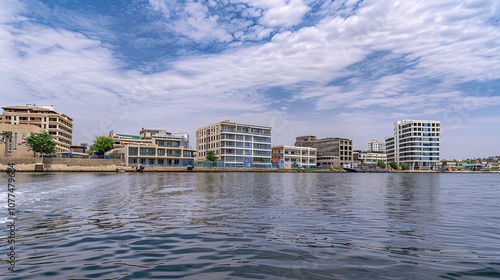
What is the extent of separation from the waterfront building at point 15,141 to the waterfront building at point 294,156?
109773 millimetres

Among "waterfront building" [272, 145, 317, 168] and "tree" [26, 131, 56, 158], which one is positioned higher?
"tree" [26, 131, 56, 158]

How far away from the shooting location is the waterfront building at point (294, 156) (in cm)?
18262

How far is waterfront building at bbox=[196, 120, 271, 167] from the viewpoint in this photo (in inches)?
6270

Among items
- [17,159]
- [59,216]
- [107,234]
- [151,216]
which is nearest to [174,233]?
[107,234]

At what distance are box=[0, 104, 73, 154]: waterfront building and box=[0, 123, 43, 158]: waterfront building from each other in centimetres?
2320

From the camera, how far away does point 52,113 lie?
14262 centimetres

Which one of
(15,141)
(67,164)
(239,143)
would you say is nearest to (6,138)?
(15,141)

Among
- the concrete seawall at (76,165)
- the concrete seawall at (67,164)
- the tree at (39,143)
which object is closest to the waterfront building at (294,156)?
the concrete seawall at (76,165)

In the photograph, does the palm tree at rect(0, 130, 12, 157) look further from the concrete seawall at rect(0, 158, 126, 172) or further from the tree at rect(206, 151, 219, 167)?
the tree at rect(206, 151, 219, 167)

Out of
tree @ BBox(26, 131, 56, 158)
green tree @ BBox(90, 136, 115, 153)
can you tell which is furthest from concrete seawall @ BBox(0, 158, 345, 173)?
green tree @ BBox(90, 136, 115, 153)

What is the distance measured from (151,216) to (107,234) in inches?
182

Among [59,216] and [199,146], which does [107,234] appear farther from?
[199,146]

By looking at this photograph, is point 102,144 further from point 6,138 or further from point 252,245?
point 252,245

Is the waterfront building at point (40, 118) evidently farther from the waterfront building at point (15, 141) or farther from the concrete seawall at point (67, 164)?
the concrete seawall at point (67, 164)
